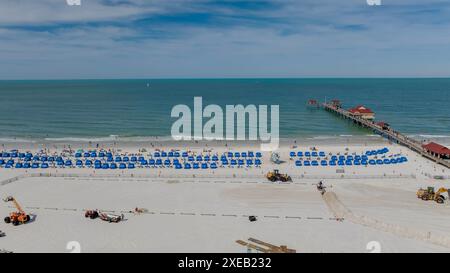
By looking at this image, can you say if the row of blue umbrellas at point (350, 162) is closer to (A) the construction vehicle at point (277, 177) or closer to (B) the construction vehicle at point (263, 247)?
(A) the construction vehicle at point (277, 177)

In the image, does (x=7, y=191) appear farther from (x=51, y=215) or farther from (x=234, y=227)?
(x=234, y=227)

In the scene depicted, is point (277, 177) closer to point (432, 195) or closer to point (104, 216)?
point (432, 195)

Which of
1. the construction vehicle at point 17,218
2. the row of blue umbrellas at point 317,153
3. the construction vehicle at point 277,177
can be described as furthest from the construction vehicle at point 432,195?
the construction vehicle at point 17,218

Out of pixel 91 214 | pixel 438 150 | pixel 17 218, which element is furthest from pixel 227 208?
pixel 438 150

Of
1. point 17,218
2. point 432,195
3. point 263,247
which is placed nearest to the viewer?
point 263,247

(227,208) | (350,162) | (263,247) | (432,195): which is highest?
(350,162)
